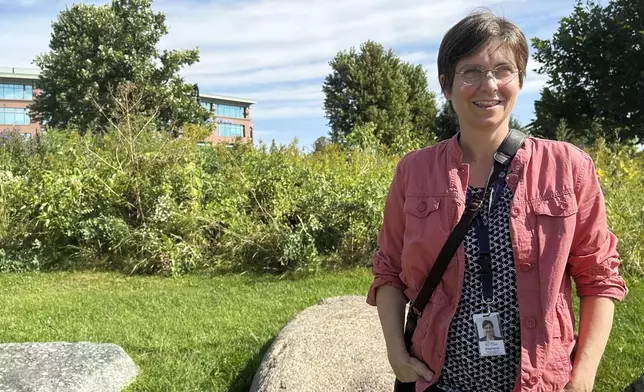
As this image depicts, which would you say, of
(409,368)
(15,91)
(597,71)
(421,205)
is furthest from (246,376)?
(15,91)

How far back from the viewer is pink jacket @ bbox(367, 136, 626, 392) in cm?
151

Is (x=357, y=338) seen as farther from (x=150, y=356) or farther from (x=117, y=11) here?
(x=117, y=11)

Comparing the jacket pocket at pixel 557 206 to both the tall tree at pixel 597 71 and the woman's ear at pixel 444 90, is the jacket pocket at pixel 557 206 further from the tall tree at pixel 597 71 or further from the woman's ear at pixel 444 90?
the tall tree at pixel 597 71

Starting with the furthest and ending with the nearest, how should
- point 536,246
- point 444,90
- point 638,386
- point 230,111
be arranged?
point 230,111 < point 638,386 < point 444,90 < point 536,246

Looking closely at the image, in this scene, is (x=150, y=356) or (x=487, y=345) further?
(x=150, y=356)

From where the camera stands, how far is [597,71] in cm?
2231

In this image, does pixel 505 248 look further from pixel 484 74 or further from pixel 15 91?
pixel 15 91

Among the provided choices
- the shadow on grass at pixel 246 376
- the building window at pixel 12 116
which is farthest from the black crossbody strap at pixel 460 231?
the building window at pixel 12 116

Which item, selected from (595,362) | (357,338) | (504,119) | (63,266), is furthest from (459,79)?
(63,266)

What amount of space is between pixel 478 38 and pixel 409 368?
93cm

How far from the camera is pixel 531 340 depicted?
4.92ft

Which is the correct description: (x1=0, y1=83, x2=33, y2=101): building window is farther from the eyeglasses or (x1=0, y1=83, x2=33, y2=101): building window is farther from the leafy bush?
the eyeglasses

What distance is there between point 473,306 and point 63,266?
8.76 metres

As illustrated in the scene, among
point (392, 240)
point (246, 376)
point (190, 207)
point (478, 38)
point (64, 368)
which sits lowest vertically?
point (246, 376)
